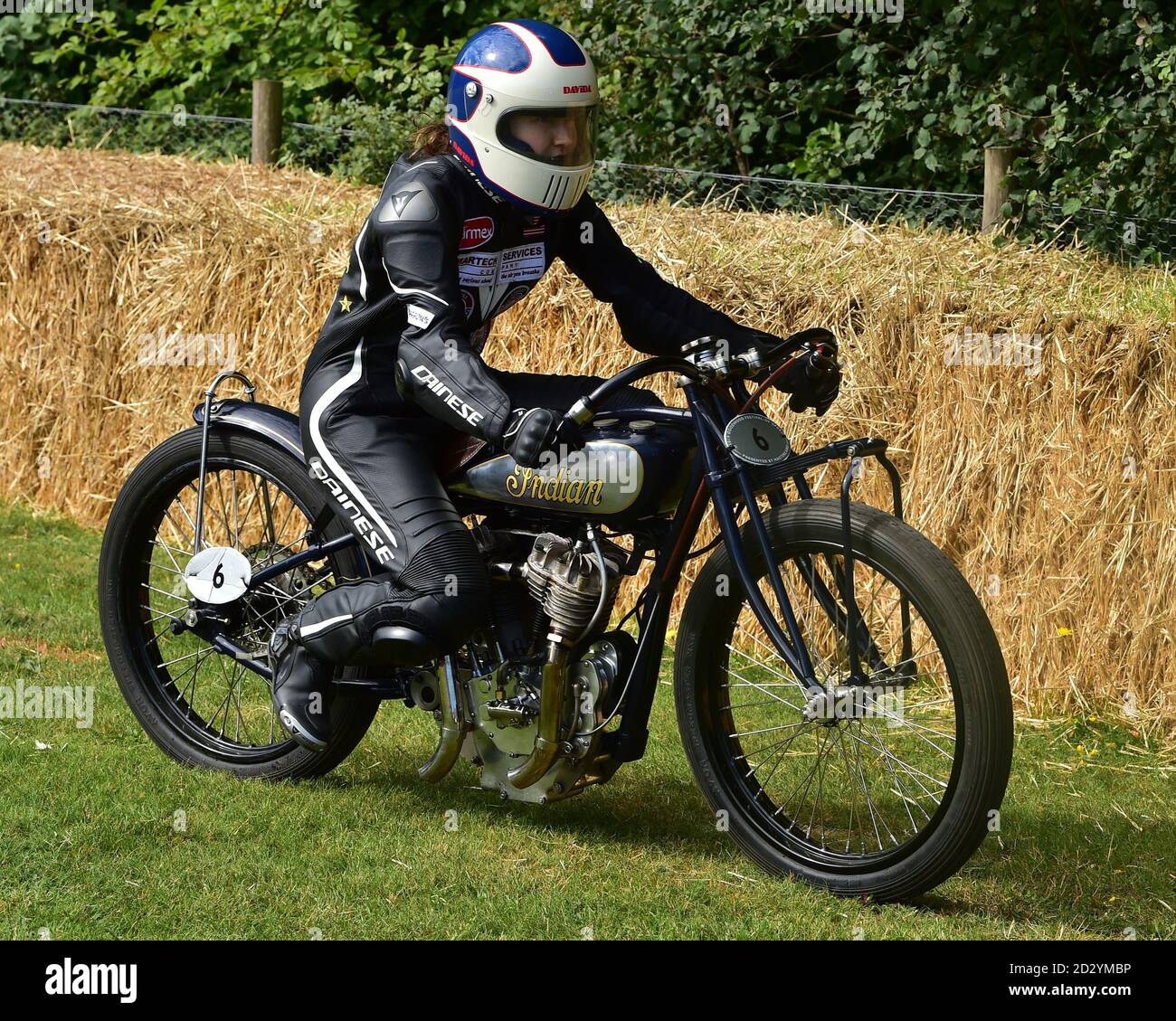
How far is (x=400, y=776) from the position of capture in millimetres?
5320

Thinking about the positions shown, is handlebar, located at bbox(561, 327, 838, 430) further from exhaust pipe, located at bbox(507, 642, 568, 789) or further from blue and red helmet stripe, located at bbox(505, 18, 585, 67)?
blue and red helmet stripe, located at bbox(505, 18, 585, 67)

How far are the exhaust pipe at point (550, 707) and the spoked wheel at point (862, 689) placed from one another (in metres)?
0.33

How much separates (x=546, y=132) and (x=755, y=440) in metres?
1.04

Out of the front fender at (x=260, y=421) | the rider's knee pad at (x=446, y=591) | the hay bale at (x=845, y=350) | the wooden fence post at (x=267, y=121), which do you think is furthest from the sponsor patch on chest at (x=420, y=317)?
the wooden fence post at (x=267, y=121)

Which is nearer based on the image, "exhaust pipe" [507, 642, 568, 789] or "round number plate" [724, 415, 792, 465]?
"round number plate" [724, 415, 792, 465]

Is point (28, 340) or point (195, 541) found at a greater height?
point (28, 340)

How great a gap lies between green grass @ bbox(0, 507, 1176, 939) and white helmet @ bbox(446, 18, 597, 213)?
1874 mm

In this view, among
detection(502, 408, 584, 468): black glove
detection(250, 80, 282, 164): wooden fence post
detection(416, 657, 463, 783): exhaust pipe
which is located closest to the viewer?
detection(502, 408, 584, 468): black glove

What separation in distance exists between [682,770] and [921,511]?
1.64 meters

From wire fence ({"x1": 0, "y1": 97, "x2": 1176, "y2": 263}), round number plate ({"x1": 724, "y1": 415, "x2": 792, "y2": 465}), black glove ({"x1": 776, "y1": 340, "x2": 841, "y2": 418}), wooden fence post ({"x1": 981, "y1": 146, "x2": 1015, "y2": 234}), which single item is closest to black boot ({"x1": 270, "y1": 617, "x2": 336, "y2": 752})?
round number plate ({"x1": 724, "y1": 415, "x2": 792, "y2": 465})

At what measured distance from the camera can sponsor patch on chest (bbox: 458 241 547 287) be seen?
15.2ft

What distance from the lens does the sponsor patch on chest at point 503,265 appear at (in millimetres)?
4625
